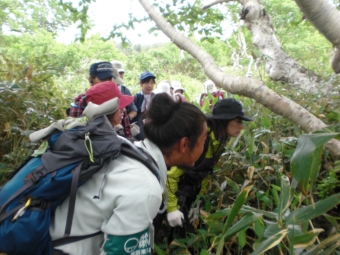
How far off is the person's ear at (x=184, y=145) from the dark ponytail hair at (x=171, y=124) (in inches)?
0.5

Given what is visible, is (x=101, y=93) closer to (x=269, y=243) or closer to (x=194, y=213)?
(x=194, y=213)

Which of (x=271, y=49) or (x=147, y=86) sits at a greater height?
(x=271, y=49)

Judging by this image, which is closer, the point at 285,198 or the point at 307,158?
the point at 307,158

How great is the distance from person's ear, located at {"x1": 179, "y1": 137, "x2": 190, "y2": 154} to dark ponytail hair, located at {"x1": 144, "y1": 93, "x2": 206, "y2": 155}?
0.01 metres

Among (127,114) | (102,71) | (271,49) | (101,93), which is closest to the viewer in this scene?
(101,93)

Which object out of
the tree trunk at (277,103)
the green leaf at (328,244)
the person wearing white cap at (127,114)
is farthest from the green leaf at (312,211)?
the person wearing white cap at (127,114)

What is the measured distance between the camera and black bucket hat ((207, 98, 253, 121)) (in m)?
2.14

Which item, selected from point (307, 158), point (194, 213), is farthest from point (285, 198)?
point (194, 213)

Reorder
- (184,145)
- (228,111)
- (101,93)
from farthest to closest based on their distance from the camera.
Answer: (228,111)
(101,93)
(184,145)

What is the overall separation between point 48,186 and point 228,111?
1.40 m

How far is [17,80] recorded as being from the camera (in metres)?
3.24

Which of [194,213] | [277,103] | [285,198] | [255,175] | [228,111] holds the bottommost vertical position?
[194,213]

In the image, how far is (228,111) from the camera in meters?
2.17

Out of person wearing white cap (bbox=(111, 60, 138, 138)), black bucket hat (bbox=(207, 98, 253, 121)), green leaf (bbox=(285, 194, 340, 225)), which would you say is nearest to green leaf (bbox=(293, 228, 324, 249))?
green leaf (bbox=(285, 194, 340, 225))
